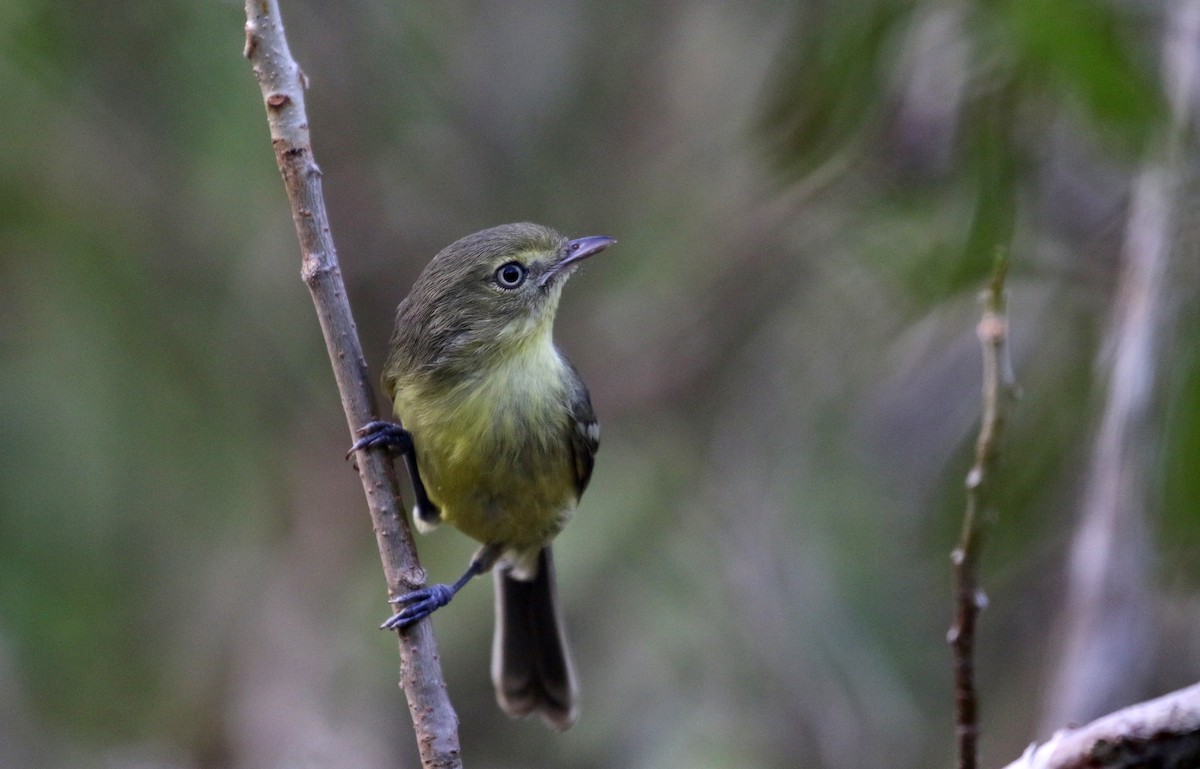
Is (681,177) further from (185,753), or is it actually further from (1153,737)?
(1153,737)

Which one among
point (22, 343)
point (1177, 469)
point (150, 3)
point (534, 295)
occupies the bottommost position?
point (1177, 469)

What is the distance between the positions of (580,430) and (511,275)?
1.70 feet

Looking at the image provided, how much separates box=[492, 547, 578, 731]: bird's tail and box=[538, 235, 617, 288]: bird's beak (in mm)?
1203

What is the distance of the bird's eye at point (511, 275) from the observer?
3.96 metres

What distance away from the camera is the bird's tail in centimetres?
473

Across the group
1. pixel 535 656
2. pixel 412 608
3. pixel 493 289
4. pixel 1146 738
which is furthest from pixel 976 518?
pixel 535 656

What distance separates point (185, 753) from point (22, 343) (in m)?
2.29

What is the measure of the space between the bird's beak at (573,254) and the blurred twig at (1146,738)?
2.25 meters

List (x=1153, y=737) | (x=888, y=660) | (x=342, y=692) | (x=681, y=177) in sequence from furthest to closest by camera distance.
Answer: (x=681, y=177), (x=342, y=692), (x=888, y=660), (x=1153, y=737)

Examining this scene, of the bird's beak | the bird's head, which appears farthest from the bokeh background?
the bird's head

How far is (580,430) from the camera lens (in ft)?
13.4

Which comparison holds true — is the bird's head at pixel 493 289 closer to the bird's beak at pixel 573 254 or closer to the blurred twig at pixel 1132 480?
the bird's beak at pixel 573 254

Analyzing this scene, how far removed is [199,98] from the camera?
659 cm

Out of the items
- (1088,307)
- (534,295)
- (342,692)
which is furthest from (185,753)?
(1088,307)
